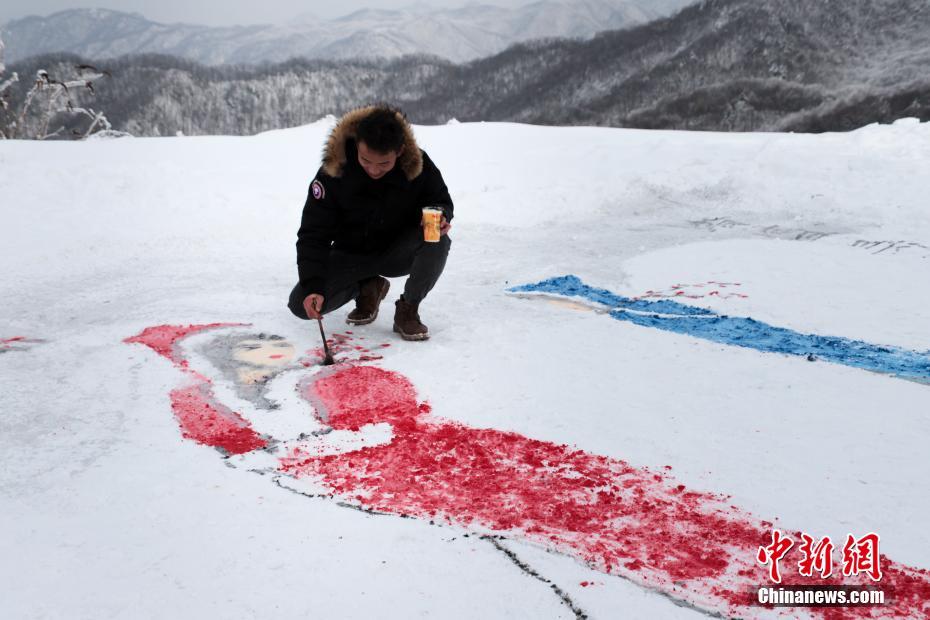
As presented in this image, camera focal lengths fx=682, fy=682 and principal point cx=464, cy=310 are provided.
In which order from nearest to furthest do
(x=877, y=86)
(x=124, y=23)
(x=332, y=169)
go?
(x=332, y=169) < (x=877, y=86) < (x=124, y=23)

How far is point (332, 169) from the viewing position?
3.26m

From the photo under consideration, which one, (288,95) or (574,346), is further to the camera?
(288,95)

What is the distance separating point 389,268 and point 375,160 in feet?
2.70

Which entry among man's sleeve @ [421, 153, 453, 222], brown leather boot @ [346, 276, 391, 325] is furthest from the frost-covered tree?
man's sleeve @ [421, 153, 453, 222]

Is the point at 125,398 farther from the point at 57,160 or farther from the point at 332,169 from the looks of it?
the point at 57,160

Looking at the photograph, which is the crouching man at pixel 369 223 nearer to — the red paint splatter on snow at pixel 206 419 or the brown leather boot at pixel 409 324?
the brown leather boot at pixel 409 324

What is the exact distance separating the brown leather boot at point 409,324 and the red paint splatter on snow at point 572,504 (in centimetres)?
92

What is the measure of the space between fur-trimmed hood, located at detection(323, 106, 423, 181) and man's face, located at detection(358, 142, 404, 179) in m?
0.13

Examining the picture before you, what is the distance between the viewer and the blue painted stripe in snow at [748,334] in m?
3.09

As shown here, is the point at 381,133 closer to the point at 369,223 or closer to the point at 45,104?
the point at 369,223

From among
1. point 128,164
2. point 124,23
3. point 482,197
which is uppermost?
point 124,23

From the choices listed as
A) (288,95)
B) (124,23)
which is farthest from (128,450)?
(124,23)

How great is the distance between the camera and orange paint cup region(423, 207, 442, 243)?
3277 mm

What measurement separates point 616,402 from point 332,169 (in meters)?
1.70
